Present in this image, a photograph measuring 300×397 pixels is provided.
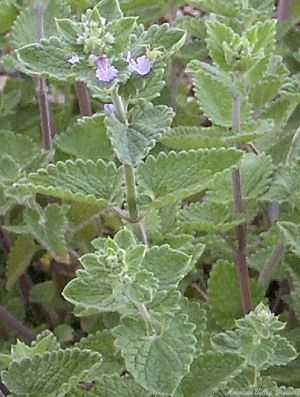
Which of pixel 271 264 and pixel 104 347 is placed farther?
pixel 271 264

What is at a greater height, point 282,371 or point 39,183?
point 39,183

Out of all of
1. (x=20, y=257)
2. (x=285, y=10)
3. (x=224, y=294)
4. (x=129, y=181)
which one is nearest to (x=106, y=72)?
(x=129, y=181)

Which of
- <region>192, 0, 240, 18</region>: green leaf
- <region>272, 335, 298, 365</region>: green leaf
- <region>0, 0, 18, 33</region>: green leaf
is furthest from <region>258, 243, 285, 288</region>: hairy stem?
<region>0, 0, 18, 33</region>: green leaf

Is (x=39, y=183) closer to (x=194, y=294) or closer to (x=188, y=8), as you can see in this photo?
(x=194, y=294)

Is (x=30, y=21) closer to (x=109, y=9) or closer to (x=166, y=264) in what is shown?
(x=109, y=9)

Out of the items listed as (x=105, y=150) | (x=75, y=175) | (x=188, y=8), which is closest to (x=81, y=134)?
(x=105, y=150)

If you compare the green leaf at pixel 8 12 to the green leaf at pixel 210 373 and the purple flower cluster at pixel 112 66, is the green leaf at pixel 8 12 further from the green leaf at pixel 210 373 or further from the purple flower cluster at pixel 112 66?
the green leaf at pixel 210 373

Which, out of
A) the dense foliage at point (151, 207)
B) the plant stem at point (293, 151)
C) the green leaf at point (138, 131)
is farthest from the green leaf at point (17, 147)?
the green leaf at point (138, 131)
